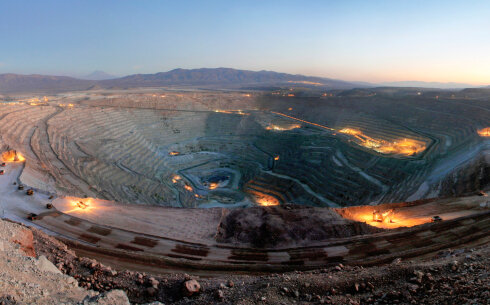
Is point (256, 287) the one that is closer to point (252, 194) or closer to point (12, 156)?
point (252, 194)

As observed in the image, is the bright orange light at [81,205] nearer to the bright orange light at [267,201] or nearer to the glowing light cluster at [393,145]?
the bright orange light at [267,201]

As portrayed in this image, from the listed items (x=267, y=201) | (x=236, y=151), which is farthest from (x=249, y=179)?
(x=236, y=151)

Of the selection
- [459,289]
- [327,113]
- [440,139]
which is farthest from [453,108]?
[459,289]

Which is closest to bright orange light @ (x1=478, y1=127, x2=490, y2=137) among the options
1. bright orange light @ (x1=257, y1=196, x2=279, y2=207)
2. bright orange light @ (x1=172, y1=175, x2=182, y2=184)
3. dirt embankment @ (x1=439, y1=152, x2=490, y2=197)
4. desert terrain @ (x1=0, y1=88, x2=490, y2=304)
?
desert terrain @ (x1=0, y1=88, x2=490, y2=304)

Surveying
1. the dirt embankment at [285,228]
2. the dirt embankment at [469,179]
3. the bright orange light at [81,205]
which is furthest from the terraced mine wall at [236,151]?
the dirt embankment at [285,228]

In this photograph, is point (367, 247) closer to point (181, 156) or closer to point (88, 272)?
point (88, 272)
